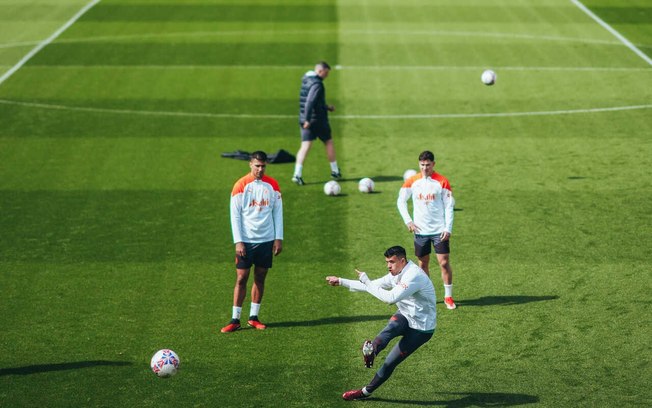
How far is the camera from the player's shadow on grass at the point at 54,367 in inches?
540

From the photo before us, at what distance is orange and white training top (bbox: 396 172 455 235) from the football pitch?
1.32 metres

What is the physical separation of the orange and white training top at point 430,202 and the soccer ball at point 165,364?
13.9 feet

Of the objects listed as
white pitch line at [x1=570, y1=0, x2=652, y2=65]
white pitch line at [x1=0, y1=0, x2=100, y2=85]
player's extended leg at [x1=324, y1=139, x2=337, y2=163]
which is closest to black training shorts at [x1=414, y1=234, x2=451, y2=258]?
player's extended leg at [x1=324, y1=139, x2=337, y2=163]

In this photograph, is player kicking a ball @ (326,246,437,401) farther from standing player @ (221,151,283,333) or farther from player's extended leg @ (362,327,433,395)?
standing player @ (221,151,283,333)

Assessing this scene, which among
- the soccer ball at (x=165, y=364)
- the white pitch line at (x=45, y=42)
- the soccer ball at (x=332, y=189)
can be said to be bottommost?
the white pitch line at (x=45, y=42)

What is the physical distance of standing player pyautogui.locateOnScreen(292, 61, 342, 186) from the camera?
2159cm

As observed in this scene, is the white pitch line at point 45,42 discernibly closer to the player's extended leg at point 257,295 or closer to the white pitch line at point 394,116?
the white pitch line at point 394,116

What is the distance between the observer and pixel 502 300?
52.5 feet

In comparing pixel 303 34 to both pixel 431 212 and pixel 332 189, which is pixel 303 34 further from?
pixel 431 212

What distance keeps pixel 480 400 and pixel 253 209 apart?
168 inches

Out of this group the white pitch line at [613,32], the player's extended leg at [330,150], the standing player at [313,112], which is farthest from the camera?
the white pitch line at [613,32]

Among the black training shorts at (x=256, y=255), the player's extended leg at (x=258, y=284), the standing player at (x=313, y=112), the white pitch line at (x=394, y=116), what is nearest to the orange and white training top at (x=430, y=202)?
the black training shorts at (x=256, y=255)

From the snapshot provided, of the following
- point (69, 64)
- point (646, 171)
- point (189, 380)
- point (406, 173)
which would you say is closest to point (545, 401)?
point (189, 380)

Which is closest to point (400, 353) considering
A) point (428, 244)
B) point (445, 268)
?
point (445, 268)
